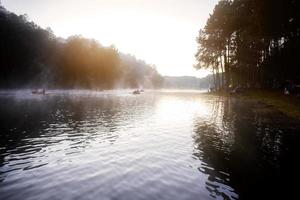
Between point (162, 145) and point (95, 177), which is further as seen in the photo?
point (162, 145)

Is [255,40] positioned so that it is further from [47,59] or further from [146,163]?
[47,59]

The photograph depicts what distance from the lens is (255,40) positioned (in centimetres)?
5566

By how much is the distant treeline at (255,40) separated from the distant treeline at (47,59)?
67913mm

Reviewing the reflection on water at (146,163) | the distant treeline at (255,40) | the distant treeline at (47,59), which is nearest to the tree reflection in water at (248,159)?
the reflection on water at (146,163)

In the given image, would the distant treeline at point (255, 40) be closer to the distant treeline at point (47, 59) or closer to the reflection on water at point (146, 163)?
the reflection on water at point (146, 163)

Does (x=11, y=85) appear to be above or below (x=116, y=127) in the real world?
above

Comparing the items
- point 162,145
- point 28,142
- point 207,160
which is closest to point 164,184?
point 207,160

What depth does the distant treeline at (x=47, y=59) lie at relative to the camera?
92.9 m

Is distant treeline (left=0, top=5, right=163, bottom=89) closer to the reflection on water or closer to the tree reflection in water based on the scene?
the reflection on water

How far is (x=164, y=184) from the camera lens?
1029cm

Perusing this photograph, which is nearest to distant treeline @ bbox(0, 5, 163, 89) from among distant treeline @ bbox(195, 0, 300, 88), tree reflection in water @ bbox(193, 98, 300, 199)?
distant treeline @ bbox(195, 0, 300, 88)

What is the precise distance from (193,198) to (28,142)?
42.1 feet

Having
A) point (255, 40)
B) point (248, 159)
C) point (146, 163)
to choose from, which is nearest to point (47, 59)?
point (255, 40)

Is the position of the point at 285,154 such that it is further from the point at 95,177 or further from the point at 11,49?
the point at 11,49
